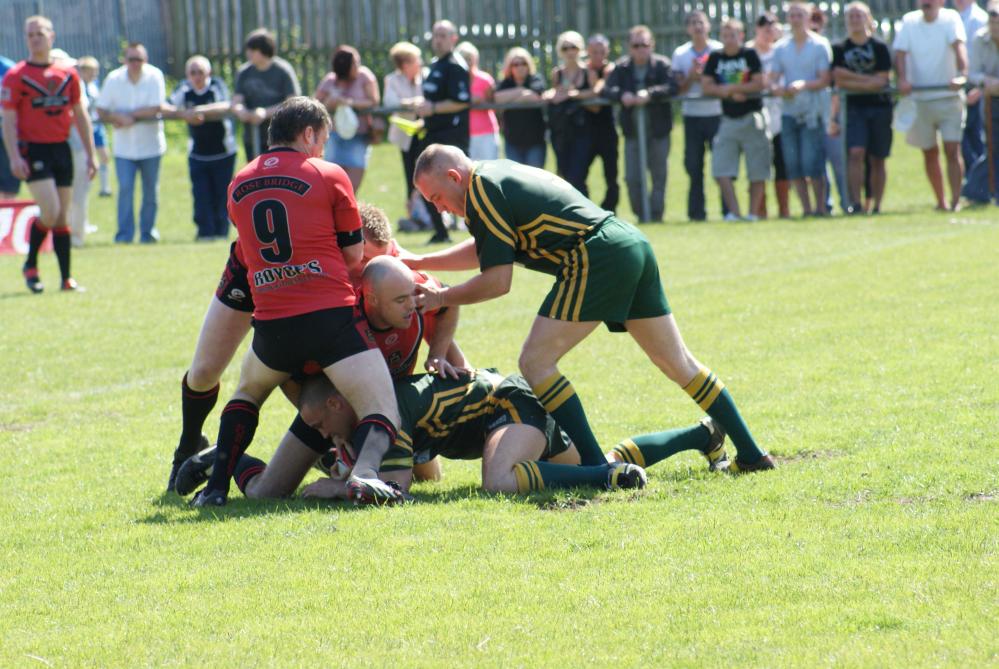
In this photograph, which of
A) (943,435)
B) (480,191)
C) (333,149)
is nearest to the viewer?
(480,191)

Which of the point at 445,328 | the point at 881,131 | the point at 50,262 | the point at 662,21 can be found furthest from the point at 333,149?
the point at 445,328

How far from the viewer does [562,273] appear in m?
6.24

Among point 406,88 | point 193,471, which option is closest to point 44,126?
point 406,88

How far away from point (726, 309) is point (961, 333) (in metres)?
2.30

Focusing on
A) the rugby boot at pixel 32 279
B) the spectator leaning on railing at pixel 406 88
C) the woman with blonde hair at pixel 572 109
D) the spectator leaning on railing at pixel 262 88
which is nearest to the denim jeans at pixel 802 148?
the woman with blonde hair at pixel 572 109

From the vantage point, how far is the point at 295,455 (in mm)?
6469

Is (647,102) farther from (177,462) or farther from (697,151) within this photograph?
(177,462)

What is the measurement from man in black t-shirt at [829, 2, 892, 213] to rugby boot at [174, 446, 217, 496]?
12386 millimetres

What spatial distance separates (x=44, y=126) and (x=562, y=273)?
8.82 m

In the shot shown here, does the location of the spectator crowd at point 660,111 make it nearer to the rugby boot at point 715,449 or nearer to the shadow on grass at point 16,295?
the shadow on grass at point 16,295

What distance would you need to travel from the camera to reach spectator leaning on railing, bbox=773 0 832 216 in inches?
680

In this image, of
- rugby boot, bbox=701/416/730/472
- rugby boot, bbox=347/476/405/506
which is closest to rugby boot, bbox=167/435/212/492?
rugby boot, bbox=347/476/405/506

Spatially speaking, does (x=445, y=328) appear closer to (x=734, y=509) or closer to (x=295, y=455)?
(x=295, y=455)

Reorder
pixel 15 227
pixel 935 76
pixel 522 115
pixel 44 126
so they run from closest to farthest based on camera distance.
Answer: pixel 44 126 → pixel 935 76 → pixel 522 115 → pixel 15 227
